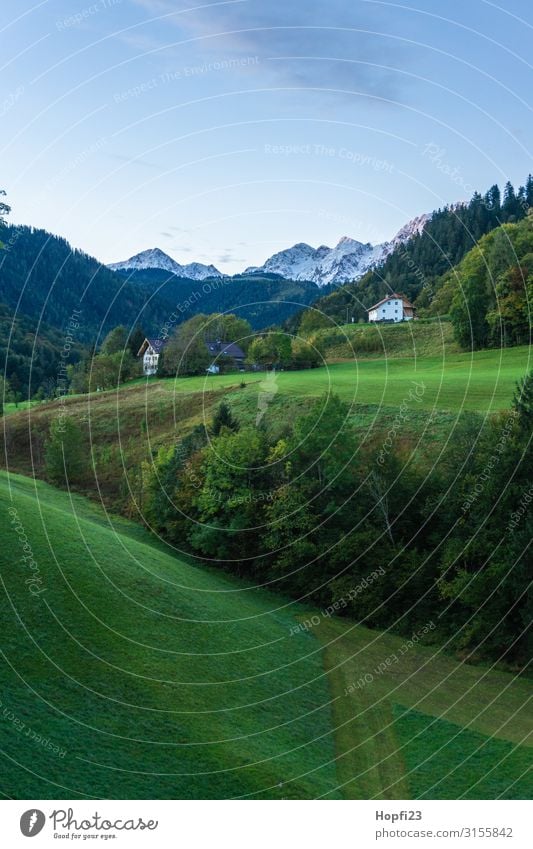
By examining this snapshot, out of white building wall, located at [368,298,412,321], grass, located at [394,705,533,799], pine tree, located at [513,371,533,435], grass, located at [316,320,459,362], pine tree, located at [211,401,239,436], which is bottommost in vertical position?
grass, located at [394,705,533,799]

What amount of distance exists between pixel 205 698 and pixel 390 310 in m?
57.9

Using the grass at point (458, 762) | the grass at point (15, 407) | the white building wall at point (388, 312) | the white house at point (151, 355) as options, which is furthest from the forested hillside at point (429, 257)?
the grass at point (15, 407)

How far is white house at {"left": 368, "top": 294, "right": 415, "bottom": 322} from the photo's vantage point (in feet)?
244

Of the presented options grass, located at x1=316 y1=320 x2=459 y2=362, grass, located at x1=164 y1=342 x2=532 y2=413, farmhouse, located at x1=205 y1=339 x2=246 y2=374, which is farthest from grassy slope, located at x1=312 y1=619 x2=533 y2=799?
farmhouse, located at x1=205 y1=339 x2=246 y2=374

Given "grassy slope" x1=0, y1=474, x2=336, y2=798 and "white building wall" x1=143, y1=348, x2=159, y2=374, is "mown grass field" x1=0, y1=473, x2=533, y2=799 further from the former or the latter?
"white building wall" x1=143, y1=348, x2=159, y2=374

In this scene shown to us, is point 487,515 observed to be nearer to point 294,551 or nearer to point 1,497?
point 294,551

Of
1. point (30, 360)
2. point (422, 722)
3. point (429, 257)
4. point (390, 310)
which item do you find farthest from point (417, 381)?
point (429, 257)

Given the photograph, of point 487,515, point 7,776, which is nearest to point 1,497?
point 7,776

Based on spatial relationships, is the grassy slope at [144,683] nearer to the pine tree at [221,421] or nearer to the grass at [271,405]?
the pine tree at [221,421]

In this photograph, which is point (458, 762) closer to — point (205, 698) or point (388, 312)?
point (205, 698)

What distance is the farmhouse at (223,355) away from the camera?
64250 millimetres

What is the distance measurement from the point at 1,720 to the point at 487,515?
2308cm

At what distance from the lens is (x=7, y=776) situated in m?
16.3

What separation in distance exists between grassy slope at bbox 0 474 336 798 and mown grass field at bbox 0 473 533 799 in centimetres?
6
